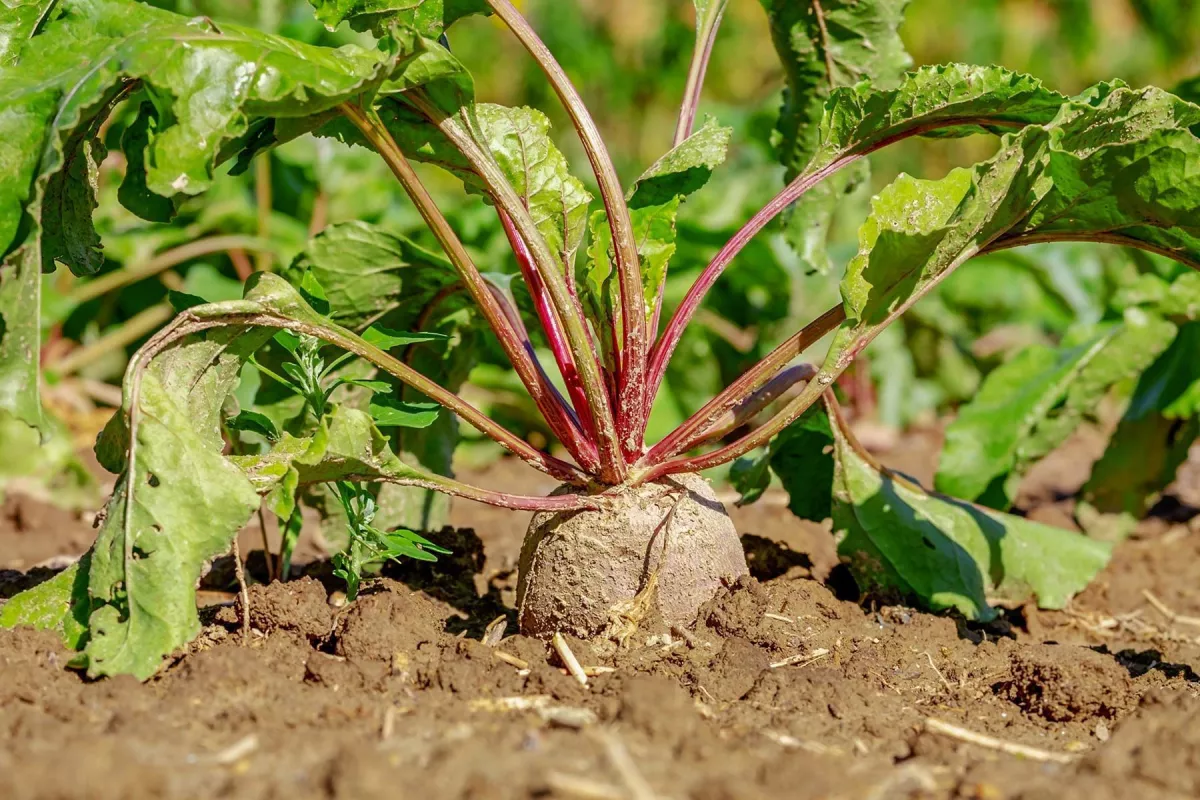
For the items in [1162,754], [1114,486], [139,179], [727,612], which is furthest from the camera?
[1114,486]

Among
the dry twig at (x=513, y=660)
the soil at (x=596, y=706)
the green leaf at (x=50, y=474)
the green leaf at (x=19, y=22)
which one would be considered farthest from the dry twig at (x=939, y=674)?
the green leaf at (x=50, y=474)

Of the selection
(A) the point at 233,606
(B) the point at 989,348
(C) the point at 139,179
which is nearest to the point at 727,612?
(A) the point at 233,606

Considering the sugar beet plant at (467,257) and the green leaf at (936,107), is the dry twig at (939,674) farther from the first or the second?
the green leaf at (936,107)

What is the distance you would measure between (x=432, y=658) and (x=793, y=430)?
1165 mm

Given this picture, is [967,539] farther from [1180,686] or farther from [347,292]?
[347,292]

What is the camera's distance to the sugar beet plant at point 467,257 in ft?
6.44

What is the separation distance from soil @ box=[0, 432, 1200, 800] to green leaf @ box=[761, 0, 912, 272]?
86 centimetres

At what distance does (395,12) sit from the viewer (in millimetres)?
2281

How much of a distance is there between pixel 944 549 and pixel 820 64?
123 centimetres

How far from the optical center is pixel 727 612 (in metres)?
2.36

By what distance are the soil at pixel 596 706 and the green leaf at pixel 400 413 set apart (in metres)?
0.35

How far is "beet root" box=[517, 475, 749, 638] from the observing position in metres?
2.34

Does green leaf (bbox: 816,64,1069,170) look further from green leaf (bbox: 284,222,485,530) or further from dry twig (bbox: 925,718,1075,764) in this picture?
dry twig (bbox: 925,718,1075,764)

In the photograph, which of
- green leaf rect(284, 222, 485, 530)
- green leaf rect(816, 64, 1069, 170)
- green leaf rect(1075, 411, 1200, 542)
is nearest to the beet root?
green leaf rect(284, 222, 485, 530)
